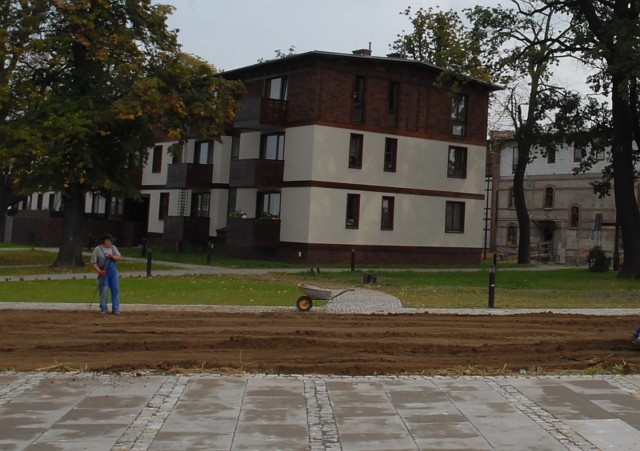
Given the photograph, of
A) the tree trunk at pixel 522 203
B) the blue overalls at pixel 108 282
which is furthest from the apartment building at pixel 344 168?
the blue overalls at pixel 108 282

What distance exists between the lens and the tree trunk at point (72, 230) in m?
31.5

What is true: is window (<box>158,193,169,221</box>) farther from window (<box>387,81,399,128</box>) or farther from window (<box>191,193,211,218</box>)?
window (<box>387,81,399,128</box>)

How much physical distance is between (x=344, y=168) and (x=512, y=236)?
30.1 m

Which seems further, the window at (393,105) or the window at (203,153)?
the window at (203,153)

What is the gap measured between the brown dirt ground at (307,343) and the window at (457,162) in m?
28.5

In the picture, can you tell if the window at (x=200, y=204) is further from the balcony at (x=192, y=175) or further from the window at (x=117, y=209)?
the window at (x=117, y=209)

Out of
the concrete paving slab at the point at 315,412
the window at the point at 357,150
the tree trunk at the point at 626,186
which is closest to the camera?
the concrete paving slab at the point at 315,412

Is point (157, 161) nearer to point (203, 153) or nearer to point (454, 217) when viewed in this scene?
point (203, 153)

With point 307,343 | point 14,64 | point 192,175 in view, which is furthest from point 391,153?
point 307,343

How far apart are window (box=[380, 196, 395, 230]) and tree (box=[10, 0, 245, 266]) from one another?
11468mm

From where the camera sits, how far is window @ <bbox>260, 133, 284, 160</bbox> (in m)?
41.4

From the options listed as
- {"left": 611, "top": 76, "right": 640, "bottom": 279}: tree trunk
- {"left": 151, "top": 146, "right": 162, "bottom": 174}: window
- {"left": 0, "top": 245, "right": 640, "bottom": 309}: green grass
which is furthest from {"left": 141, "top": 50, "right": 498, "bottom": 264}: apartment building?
{"left": 611, "top": 76, "right": 640, "bottom": 279}: tree trunk

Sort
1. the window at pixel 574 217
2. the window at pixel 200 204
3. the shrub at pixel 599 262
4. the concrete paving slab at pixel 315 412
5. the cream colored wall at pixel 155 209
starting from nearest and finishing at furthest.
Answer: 1. the concrete paving slab at pixel 315 412
2. the shrub at pixel 599 262
3. the window at pixel 200 204
4. the cream colored wall at pixel 155 209
5. the window at pixel 574 217

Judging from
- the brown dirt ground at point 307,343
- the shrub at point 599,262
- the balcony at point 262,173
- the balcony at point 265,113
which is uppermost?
the balcony at point 265,113
